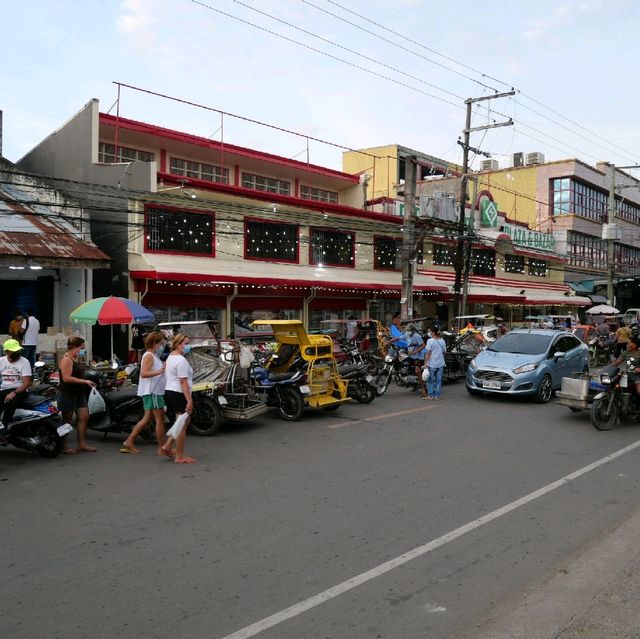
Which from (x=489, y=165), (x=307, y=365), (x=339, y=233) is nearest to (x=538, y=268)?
(x=489, y=165)

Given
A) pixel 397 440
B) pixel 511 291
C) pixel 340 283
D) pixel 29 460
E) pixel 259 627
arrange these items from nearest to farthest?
pixel 259 627 < pixel 29 460 < pixel 397 440 < pixel 340 283 < pixel 511 291

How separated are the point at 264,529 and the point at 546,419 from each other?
7252 mm

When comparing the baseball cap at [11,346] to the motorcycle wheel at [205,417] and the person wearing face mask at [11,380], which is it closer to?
the person wearing face mask at [11,380]

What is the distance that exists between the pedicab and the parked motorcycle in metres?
0.02

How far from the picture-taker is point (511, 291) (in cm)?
3294

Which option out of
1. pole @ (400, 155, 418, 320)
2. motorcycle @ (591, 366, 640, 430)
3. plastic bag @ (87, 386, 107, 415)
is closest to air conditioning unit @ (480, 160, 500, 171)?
pole @ (400, 155, 418, 320)

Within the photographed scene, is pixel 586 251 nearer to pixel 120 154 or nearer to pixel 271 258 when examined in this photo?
pixel 271 258

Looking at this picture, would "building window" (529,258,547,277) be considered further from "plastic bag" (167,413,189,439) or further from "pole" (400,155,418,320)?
"plastic bag" (167,413,189,439)

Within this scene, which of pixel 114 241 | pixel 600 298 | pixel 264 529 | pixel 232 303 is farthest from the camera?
pixel 600 298

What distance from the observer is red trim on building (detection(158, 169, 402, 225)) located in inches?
740

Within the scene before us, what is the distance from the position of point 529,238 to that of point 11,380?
1297 inches

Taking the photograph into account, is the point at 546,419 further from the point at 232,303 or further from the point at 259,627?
the point at 232,303

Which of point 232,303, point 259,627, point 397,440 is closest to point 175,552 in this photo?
point 259,627

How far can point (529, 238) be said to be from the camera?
35.6m
